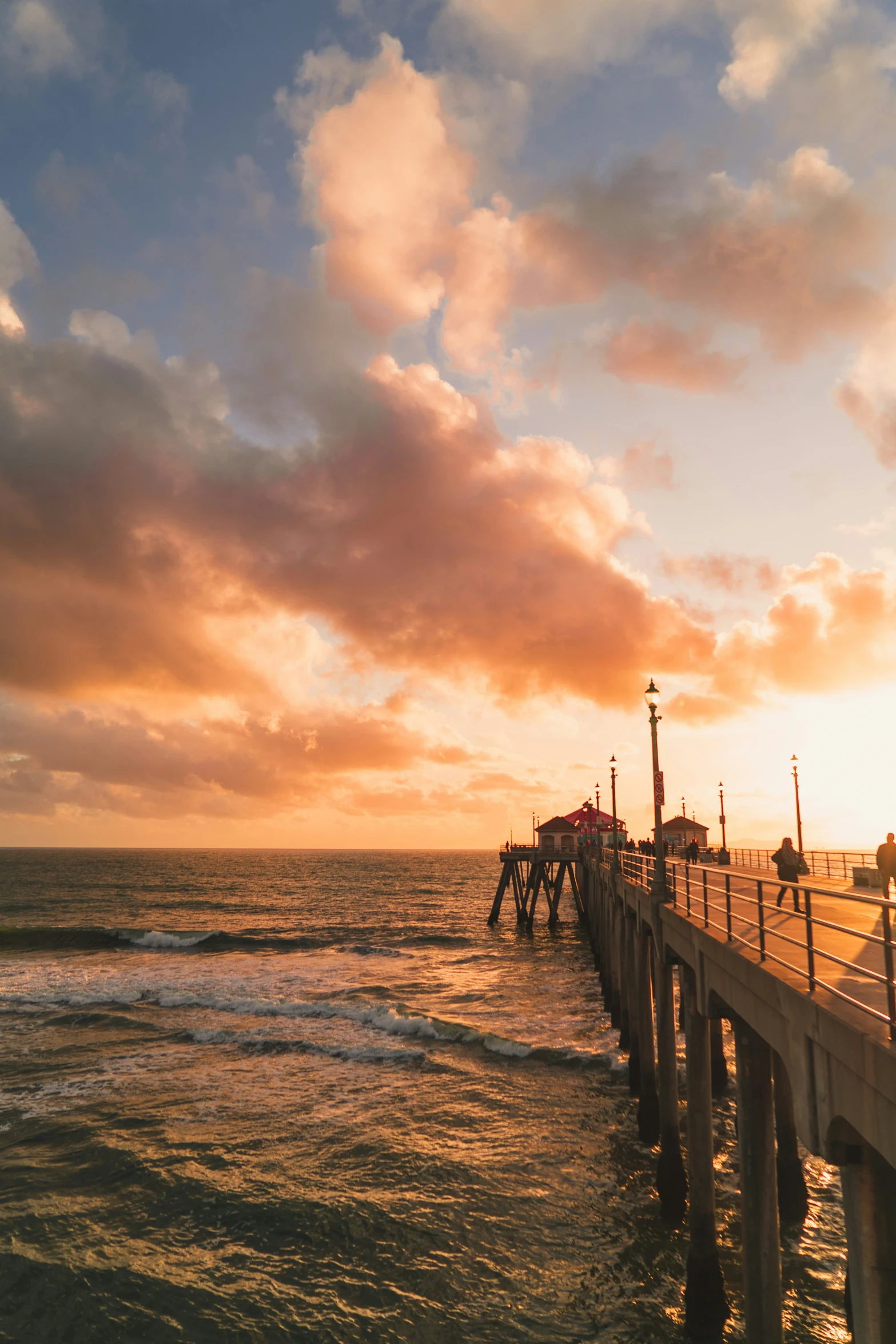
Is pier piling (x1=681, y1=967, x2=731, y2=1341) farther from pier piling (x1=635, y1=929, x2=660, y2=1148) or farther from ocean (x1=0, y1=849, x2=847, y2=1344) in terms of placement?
pier piling (x1=635, y1=929, x2=660, y2=1148)

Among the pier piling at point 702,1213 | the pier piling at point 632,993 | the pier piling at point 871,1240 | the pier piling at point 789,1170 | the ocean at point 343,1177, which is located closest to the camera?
the pier piling at point 871,1240

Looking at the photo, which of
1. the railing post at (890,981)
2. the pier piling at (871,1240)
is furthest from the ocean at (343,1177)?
the railing post at (890,981)

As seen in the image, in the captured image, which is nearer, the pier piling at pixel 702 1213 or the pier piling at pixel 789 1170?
the pier piling at pixel 702 1213

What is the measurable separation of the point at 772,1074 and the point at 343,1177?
29.2ft

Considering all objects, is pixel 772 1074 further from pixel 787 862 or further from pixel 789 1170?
pixel 787 862

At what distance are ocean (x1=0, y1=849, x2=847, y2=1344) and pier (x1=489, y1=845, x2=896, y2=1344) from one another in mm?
1062

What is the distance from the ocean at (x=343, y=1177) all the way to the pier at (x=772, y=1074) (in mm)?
1062

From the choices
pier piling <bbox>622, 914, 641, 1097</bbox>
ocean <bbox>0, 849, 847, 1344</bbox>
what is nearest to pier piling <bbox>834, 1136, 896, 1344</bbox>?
ocean <bbox>0, 849, 847, 1344</bbox>

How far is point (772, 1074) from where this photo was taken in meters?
8.91

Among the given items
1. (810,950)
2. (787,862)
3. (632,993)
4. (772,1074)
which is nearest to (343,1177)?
(632,993)

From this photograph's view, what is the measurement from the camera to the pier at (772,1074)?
500 centimetres

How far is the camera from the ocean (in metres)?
10.1

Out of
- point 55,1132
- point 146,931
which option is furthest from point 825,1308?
point 146,931

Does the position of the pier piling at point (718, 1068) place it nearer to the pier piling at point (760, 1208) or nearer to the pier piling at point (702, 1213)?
the pier piling at point (702, 1213)
